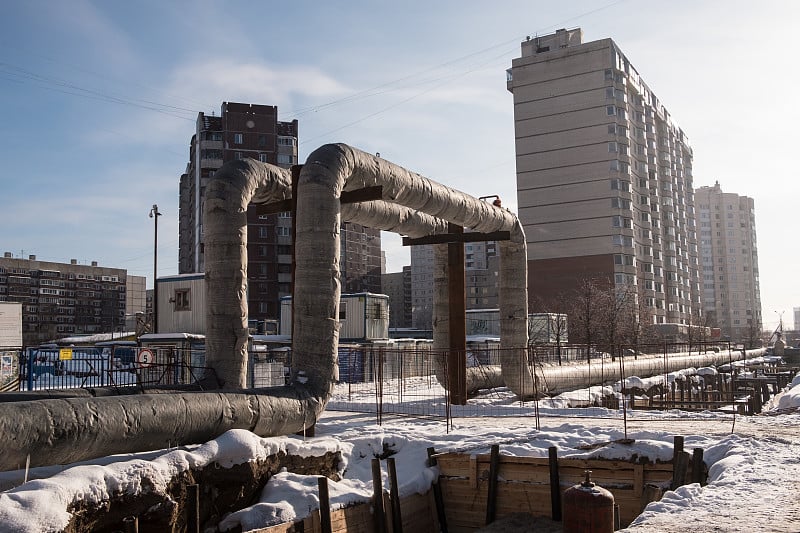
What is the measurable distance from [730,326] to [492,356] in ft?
420

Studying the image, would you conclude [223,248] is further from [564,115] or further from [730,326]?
[730,326]

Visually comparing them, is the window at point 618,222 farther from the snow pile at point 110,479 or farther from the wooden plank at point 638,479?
the snow pile at point 110,479

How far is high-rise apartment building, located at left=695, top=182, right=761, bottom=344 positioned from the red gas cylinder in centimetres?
15141

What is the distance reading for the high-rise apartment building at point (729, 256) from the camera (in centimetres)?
15038

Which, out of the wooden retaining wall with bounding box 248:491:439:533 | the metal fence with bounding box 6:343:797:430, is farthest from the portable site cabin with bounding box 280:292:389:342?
the wooden retaining wall with bounding box 248:491:439:533

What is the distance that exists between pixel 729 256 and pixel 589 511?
162600mm

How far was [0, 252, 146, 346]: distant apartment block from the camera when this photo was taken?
101 meters

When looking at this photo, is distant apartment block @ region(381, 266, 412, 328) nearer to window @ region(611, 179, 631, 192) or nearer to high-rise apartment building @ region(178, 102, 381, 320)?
high-rise apartment building @ region(178, 102, 381, 320)

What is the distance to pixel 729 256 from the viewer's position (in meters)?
154

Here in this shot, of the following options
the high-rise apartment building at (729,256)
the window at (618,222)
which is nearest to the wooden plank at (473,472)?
the window at (618,222)

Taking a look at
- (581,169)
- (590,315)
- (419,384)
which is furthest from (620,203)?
(419,384)

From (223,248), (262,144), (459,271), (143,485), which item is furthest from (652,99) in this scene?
(143,485)

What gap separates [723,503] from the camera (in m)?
8.38

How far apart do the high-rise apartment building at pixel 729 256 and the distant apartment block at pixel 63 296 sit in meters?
116
